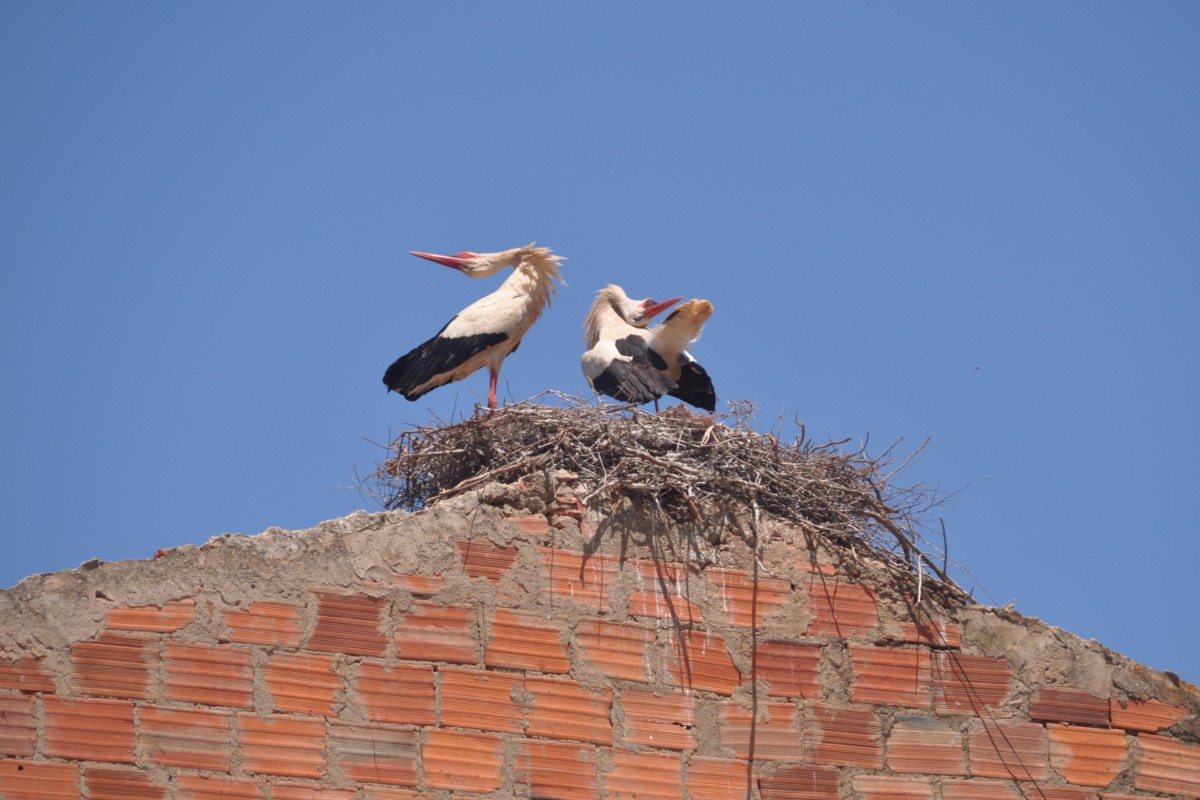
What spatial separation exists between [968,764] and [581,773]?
4.34 feet

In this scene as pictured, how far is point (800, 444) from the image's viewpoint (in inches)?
243

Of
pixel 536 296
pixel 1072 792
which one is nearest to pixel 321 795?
pixel 1072 792

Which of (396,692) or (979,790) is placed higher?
(396,692)

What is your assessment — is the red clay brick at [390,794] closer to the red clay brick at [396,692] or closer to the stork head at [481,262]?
the red clay brick at [396,692]

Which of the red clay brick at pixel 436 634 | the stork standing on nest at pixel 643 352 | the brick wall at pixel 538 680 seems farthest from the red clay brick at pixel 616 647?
the stork standing on nest at pixel 643 352

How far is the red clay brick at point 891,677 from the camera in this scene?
530 centimetres

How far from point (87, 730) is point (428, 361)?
3.40 metres

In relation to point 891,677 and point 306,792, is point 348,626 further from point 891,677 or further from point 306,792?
point 891,677

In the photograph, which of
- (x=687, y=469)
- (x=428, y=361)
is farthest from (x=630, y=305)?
(x=687, y=469)

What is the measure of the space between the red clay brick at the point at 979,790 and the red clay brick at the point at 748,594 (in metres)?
0.80

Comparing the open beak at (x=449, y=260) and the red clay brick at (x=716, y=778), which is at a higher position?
A: the open beak at (x=449, y=260)

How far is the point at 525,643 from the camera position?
16.5 ft

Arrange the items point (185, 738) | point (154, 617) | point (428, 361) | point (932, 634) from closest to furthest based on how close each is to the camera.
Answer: point (185, 738) → point (154, 617) → point (932, 634) → point (428, 361)

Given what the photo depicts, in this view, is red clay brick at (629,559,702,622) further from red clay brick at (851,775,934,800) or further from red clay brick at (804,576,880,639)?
red clay brick at (851,775,934,800)
